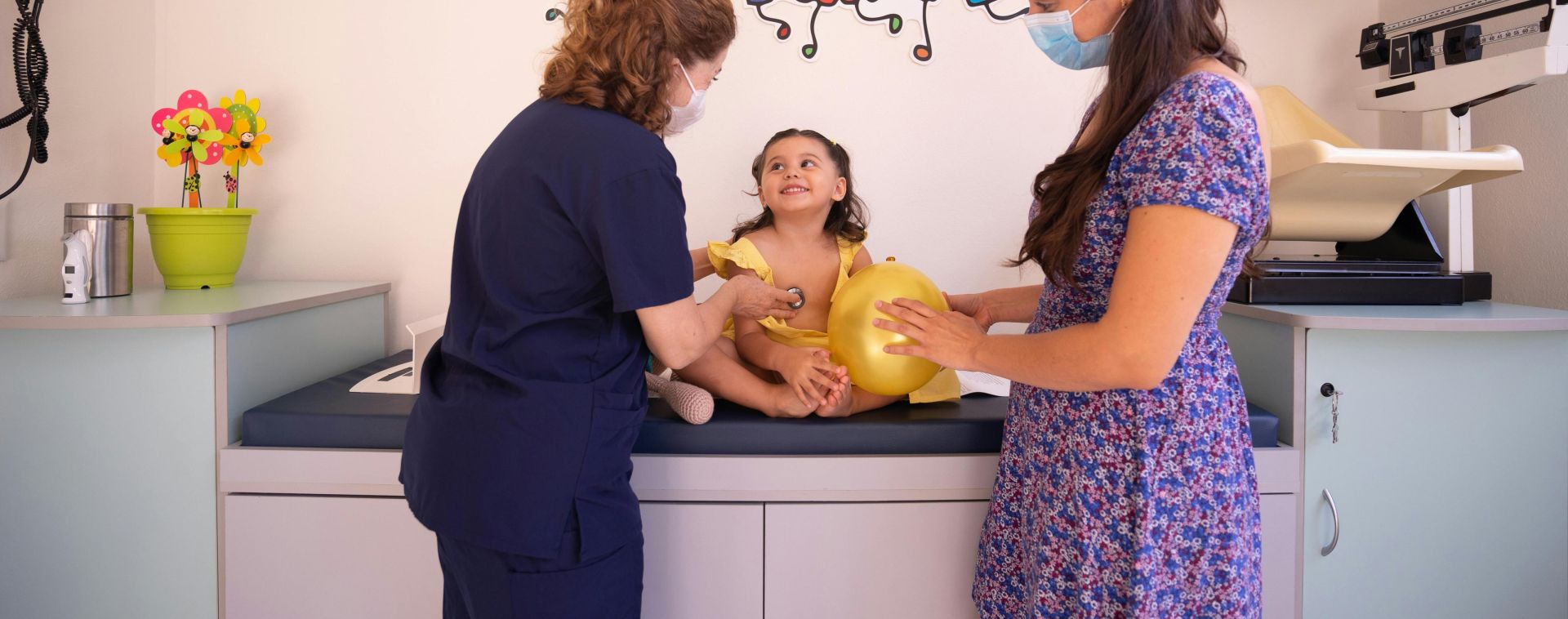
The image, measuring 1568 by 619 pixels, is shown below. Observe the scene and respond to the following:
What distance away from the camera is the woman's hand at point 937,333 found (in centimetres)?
133

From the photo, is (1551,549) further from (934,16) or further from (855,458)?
(934,16)

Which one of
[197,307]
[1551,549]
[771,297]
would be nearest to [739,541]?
[771,297]

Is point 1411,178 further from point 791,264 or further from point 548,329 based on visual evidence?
point 548,329

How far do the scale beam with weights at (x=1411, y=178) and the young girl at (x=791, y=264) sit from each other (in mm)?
765

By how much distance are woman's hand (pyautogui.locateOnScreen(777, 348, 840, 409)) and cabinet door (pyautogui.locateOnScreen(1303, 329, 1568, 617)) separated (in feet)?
2.91

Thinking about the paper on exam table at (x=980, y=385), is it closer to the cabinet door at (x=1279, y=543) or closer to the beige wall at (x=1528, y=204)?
the cabinet door at (x=1279, y=543)

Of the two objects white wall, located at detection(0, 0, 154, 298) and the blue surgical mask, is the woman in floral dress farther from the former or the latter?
white wall, located at detection(0, 0, 154, 298)

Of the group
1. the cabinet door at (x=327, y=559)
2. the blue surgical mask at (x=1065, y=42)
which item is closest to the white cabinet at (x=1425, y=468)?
the blue surgical mask at (x=1065, y=42)

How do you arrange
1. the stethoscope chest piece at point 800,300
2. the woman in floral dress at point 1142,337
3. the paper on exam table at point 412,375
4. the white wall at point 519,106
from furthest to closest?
1. the white wall at point 519,106
2. the paper on exam table at point 412,375
3. the stethoscope chest piece at point 800,300
4. the woman in floral dress at point 1142,337

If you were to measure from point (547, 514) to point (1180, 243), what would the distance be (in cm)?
82

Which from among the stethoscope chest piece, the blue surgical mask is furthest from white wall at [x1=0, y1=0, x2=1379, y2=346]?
the blue surgical mask

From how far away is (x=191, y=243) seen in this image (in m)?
2.25


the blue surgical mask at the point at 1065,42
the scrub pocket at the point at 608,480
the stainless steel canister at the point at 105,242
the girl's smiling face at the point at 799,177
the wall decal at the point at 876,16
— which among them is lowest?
the scrub pocket at the point at 608,480

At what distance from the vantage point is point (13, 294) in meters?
2.10
